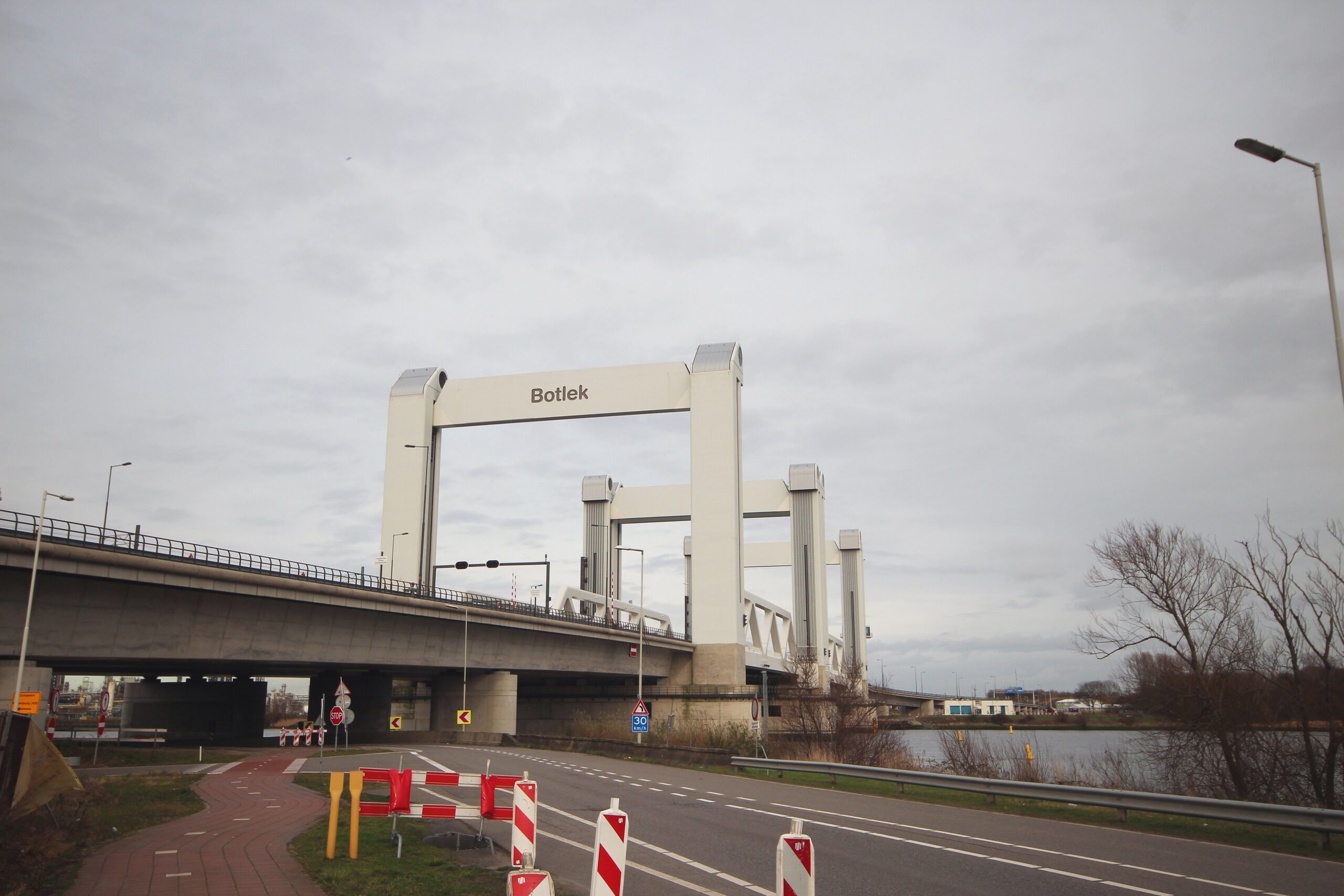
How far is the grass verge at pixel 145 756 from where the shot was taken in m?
36.0

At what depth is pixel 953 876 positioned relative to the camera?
477 inches

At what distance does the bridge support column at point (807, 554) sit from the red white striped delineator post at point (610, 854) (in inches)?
3329

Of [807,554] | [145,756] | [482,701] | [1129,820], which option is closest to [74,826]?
[1129,820]

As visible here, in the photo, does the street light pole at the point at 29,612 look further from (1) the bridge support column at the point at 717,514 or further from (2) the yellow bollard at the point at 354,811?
(1) the bridge support column at the point at 717,514

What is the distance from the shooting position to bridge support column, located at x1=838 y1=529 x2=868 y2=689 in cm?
11625

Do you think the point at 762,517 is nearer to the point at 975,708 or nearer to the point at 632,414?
the point at 632,414

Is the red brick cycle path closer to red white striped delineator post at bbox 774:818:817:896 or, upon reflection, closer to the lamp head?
red white striped delineator post at bbox 774:818:817:896

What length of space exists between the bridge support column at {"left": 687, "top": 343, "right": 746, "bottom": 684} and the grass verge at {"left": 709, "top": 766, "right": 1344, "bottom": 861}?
38.4 meters

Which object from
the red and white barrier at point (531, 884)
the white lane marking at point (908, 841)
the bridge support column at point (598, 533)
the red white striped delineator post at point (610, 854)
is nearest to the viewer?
the red and white barrier at point (531, 884)

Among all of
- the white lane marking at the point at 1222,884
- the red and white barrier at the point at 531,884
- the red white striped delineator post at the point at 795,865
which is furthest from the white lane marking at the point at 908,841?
the red and white barrier at the point at 531,884

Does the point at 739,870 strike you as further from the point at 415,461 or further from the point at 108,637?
the point at 415,461

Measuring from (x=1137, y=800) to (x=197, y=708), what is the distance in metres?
67.5

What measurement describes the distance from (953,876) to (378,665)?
39.4 metres

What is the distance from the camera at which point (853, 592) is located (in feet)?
391
